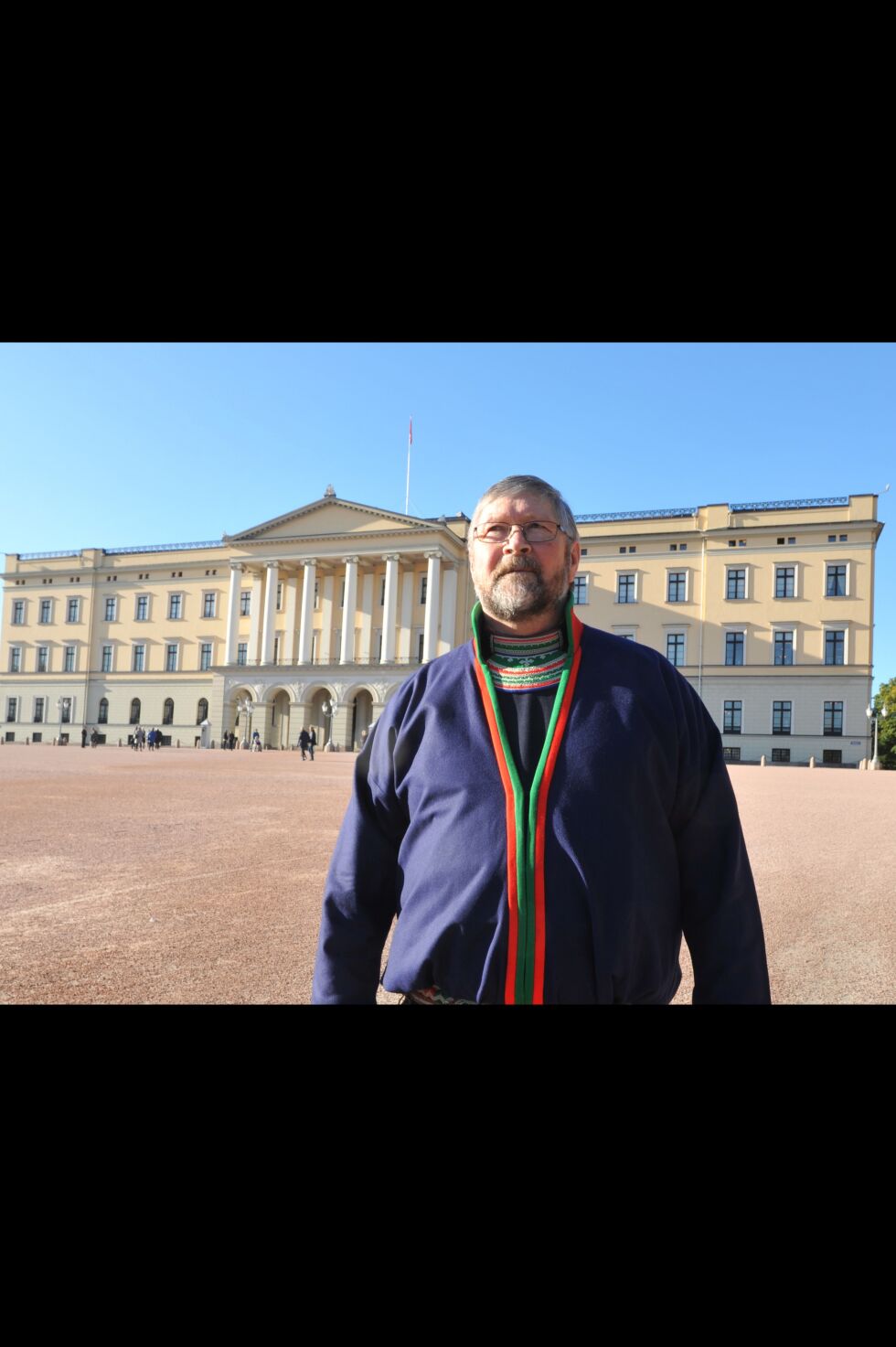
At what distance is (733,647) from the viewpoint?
146 ft

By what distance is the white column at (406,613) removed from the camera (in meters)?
48.1

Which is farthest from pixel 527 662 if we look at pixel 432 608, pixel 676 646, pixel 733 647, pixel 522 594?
pixel 676 646

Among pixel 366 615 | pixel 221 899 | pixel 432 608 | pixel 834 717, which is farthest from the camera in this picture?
pixel 366 615

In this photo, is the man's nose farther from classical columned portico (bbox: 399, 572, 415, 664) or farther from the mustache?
classical columned portico (bbox: 399, 572, 415, 664)

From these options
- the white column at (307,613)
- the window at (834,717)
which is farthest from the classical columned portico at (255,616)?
the window at (834,717)

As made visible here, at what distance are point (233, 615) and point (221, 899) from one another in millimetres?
47447

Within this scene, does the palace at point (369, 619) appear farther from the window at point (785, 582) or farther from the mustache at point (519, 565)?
the mustache at point (519, 565)

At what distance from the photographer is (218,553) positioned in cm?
5425

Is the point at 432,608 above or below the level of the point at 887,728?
above

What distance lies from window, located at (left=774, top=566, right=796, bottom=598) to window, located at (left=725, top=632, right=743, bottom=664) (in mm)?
2921

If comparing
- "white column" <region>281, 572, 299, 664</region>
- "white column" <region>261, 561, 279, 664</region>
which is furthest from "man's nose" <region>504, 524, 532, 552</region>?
"white column" <region>261, 561, 279, 664</region>

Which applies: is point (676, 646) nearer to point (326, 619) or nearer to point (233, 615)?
point (326, 619)
